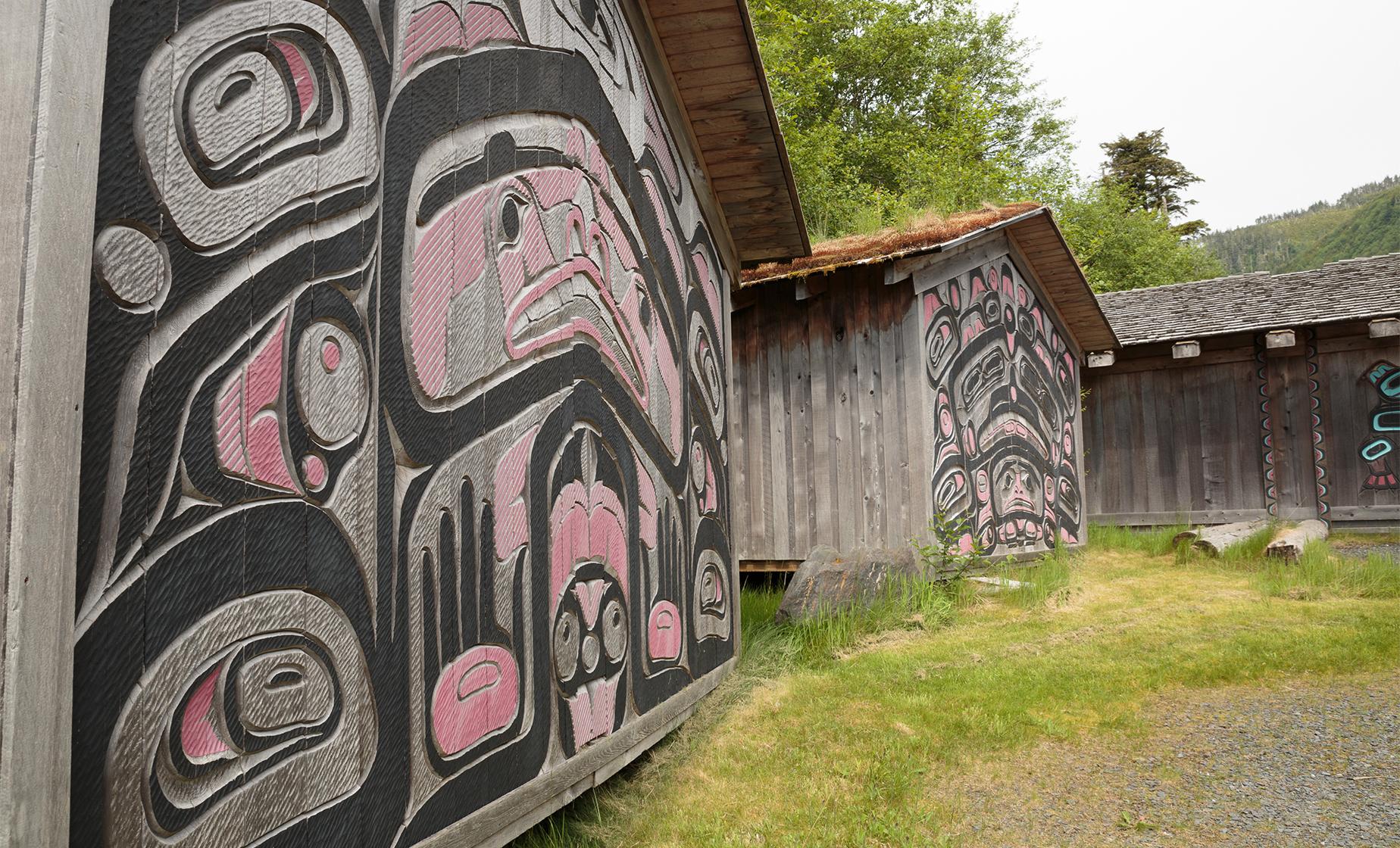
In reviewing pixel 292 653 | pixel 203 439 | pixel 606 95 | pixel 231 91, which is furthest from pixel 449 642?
pixel 606 95

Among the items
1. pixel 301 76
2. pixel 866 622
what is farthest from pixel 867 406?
pixel 301 76

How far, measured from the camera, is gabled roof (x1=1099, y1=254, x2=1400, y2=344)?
12.3m

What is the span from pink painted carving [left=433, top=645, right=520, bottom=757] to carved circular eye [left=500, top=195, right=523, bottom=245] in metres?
1.19

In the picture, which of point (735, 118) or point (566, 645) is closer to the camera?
point (566, 645)

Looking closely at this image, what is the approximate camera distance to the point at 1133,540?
11.3m

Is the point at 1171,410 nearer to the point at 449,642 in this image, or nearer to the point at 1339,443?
the point at 1339,443

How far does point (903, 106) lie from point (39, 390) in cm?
2738

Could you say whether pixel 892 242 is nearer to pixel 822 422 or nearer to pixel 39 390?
pixel 822 422

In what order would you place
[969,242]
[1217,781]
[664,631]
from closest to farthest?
1. [1217,781]
2. [664,631]
3. [969,242]

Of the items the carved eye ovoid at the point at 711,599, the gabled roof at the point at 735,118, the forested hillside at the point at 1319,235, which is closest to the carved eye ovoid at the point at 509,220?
the gabled roof at the point at 735,118

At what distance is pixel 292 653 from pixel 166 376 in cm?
60

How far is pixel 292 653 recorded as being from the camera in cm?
182

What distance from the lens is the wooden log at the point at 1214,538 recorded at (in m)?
9.26

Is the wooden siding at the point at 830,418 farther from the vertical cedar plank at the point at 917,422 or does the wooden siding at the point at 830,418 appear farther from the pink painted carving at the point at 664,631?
the pink painted carving at the point at 664,631
